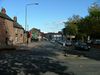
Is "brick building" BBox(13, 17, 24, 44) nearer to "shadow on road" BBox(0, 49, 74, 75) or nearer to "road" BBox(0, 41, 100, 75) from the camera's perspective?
"road" BBox(0, 41, 100, 75)

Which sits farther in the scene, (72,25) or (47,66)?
(72,25)

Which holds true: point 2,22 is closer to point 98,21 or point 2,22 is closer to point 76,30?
point 98,21

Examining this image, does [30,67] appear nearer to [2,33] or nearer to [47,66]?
[47,66]

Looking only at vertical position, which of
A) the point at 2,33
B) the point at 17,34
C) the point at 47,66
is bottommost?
the point at 47,66

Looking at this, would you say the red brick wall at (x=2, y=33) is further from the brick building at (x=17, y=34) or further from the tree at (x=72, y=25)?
the tree at (x=72, y=25)

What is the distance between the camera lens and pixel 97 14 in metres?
74.9

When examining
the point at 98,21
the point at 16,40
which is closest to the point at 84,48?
the point at 98,21

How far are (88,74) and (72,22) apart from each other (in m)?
104

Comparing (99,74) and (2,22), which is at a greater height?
(2,22)

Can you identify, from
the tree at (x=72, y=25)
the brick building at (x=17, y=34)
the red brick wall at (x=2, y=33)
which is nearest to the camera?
the red brick wall at (x=2, y=33)

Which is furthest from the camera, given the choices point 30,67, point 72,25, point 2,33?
point 72,25

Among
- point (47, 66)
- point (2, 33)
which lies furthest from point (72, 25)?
point (47, 66)

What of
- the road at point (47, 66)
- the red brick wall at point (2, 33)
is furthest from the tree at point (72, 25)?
the road at point (47, 66)

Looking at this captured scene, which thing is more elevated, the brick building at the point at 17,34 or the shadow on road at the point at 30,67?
the brick building at the point at 17,34
